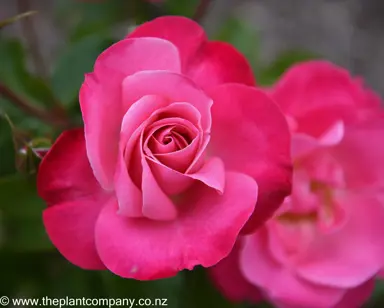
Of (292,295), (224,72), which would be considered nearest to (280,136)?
(224,72)

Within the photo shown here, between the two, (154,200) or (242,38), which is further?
(242,38)

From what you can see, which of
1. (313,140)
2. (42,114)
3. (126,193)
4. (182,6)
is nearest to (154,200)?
(126,193)

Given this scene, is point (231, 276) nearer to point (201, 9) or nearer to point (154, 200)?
point (154, 200)

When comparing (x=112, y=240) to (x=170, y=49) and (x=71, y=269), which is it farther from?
(x=71, y=269)

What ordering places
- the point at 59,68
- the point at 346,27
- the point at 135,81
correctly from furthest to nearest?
the point at 346,27
the point at 59,68
the point at 135,81

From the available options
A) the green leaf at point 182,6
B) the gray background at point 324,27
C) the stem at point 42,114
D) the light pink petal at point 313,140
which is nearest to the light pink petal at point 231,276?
the light pink petal at point 313,140

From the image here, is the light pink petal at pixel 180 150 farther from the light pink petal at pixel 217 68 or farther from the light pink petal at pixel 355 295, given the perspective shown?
the light pink petal at pixel 355 295

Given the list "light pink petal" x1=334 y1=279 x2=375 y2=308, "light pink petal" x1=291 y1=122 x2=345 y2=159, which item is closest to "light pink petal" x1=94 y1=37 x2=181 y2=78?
"light pink petal" x1=291 y1=122 x2=345 y2=159
